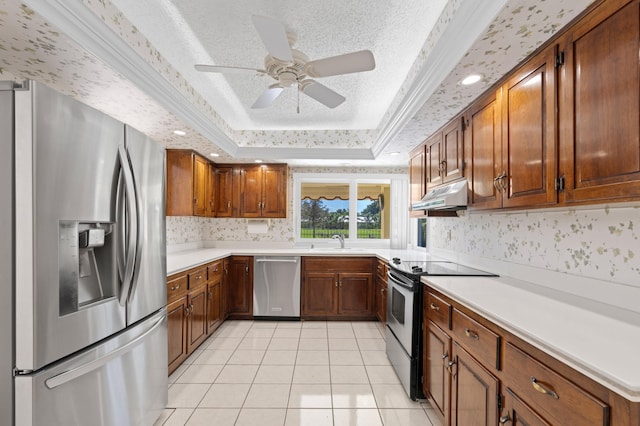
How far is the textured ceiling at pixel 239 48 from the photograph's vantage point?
1361 mm

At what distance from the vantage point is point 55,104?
1.19m

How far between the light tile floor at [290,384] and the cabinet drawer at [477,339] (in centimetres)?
80

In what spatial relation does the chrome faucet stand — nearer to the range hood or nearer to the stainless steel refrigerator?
the range hood

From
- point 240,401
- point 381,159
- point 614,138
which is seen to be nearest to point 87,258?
point 240,401

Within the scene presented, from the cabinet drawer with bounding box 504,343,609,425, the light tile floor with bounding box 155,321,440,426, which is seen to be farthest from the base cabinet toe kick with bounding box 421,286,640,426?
the light tile floor with bounding box 155,321,440,426

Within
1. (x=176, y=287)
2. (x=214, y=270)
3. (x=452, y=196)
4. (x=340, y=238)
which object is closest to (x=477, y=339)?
(x=452, y=196)

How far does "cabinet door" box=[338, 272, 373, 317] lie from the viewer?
12.7 ft

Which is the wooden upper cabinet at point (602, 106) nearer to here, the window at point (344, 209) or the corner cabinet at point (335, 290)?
the corner cabinet at point (335, 290)

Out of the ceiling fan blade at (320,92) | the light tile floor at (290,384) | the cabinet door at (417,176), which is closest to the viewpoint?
the light tile floor at (290,384)

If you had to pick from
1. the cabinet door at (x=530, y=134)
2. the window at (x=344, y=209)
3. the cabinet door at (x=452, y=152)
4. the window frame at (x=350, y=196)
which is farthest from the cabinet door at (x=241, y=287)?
the cabinet door at (x=530, y=134)

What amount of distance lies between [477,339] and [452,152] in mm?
1554

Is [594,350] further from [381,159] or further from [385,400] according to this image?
[381,159]

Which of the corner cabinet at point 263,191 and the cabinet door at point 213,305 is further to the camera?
the corner cabinet at point 263,191

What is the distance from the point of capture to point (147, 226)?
1.75 m
